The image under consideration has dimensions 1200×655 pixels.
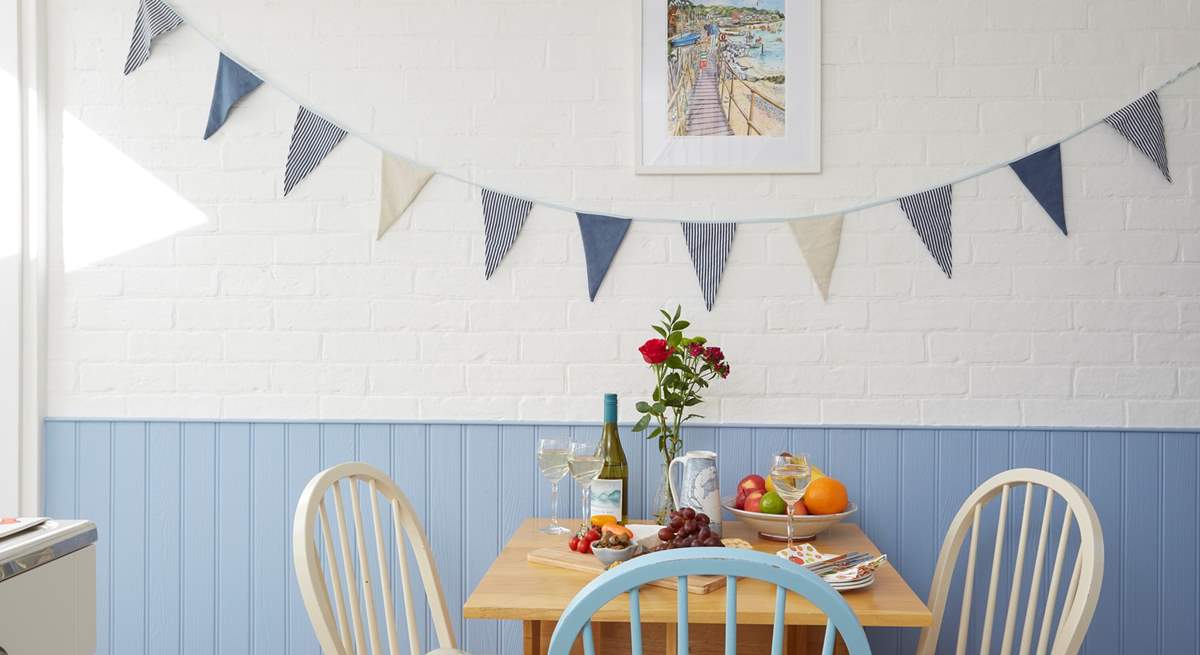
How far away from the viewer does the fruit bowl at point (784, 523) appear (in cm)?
170

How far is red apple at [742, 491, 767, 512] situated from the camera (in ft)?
5.75

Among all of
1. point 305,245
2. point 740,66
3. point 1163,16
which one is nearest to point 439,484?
point 305,245

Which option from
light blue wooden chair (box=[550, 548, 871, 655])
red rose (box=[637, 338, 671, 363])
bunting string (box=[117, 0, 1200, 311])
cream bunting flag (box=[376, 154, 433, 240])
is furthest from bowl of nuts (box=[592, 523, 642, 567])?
cream bunting flag (box=[376, 154, 433, 240])

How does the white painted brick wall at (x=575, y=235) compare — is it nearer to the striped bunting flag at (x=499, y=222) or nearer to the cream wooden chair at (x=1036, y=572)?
the striped bunting flag at (x=499, y=222)

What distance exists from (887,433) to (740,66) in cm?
85

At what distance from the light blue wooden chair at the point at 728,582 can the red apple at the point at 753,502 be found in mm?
754

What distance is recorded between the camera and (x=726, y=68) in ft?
6.55

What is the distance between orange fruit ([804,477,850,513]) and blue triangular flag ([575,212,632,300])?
628 millimetres

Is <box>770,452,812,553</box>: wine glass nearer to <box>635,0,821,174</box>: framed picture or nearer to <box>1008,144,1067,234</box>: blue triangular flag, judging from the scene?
<box>635,0,821,174</box>: framed picture

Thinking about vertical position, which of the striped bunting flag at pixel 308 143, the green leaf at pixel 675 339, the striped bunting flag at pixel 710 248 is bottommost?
the green leaf at pixel 675 339

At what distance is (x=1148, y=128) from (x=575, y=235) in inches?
48.6

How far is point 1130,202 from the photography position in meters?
1.96

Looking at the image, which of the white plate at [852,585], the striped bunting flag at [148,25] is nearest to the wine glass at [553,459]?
the white plate at [852,585]

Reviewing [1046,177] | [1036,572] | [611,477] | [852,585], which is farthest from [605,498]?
[1046,177]
